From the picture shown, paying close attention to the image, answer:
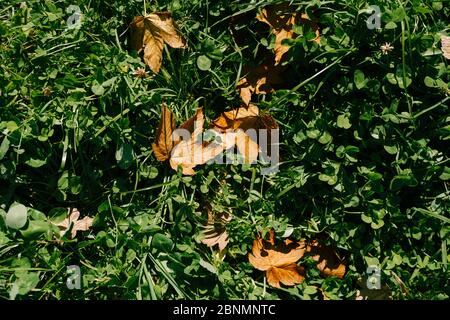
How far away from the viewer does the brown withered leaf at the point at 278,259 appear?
6.72 ft

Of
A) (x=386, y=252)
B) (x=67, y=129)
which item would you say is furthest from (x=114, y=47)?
(x=386, y=252)

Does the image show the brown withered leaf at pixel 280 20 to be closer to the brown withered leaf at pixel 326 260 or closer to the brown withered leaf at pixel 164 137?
the brown withered leaf at pixel 164 137

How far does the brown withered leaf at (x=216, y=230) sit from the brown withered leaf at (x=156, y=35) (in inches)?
23.4

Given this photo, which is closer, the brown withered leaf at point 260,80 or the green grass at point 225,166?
the green grass at point 225,166

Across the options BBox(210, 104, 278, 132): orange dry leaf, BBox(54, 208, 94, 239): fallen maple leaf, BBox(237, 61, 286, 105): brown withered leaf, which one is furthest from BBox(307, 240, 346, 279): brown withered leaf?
BBox(54, 208, 94, 239): fallen maple leaf

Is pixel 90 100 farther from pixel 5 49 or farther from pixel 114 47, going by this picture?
pixel 5 49

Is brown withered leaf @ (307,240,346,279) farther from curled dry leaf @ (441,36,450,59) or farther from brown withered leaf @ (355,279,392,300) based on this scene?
curled dry leaf @ (441,36,450,59)

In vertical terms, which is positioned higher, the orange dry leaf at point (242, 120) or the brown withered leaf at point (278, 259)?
the orange dry leaf at point (242, 120)

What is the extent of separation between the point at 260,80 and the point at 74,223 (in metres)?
0.87

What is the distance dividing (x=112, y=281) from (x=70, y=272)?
5.9 inches

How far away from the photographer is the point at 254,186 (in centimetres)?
217

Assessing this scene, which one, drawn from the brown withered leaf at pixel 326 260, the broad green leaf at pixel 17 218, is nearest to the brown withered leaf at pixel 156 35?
the broad green leaf at pixel 17 218

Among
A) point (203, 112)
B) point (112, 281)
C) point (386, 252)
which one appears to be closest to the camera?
point (112, 281)

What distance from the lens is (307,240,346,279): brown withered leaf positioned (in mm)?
2074
